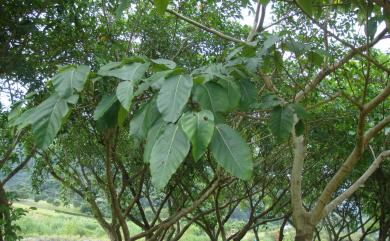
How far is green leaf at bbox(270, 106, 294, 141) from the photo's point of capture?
184 centimetres

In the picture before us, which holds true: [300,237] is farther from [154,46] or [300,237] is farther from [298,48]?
[154,46]

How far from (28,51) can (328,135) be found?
4272mm

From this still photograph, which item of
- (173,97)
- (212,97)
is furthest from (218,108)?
(173,97)

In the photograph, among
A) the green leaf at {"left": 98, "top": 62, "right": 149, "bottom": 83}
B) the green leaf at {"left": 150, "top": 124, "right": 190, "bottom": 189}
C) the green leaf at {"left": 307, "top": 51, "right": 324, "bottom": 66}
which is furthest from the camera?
the green leaf at {"left": 307, "top": 51, "right": 324, "bottom": 66}

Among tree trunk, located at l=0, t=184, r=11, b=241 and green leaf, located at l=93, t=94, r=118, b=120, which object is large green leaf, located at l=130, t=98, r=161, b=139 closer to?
green leaf, located at l=93, t=94, r=118, b=120

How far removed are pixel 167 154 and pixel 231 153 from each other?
0.17 metres

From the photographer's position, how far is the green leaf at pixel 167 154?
1102 millimetres

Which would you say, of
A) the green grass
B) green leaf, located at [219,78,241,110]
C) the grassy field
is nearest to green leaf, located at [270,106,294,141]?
green leaf, located at [219,78,241,110]

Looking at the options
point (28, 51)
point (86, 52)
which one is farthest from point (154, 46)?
point (28, 51)

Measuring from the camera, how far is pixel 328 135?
6.56 metres

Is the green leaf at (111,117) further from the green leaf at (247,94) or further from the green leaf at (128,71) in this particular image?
the green leaf at (247,94)

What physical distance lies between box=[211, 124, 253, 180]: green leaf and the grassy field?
36.2 feet

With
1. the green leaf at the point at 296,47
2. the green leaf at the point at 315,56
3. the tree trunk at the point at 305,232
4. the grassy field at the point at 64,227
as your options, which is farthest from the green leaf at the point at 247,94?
the grassy field at the point at 64,227

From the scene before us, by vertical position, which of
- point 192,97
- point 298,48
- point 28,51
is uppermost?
point 28,51
